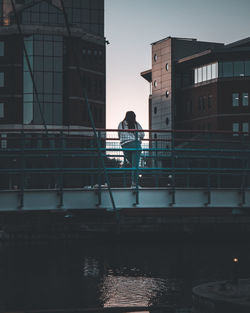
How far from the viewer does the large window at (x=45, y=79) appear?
212ft

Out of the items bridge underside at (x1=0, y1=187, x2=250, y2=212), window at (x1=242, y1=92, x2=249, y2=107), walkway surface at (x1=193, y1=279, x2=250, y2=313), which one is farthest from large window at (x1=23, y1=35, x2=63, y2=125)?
bridge underside at (x1=0, y1=187, x2=250, y2=212)

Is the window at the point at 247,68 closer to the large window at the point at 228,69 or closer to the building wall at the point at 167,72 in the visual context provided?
the large window at the point at 228,69

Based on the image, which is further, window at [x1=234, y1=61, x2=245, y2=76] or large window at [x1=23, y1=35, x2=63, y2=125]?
window at [x1=234, y1=61, x2=245, y2=76]

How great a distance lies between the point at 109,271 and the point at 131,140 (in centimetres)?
1669

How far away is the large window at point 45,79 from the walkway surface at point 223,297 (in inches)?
1992

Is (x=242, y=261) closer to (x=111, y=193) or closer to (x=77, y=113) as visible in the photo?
(x=111, y=193)

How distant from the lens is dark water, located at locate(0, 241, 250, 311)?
23.8m

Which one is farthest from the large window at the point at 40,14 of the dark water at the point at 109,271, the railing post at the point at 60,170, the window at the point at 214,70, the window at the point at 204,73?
the railing post at the point at 60,170

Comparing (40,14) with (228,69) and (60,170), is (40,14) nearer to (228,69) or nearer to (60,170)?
(228,69)

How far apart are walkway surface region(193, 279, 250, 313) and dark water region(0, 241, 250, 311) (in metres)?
7.16

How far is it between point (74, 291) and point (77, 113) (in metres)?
42.3

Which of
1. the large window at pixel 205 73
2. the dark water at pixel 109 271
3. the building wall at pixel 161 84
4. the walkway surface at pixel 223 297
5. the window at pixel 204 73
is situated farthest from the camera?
the building wall at pixel 161 84

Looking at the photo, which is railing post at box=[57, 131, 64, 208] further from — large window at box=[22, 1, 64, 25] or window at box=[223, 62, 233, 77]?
large window at box=[22, 1, 64, 25]

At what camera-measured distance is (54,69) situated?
217ft
